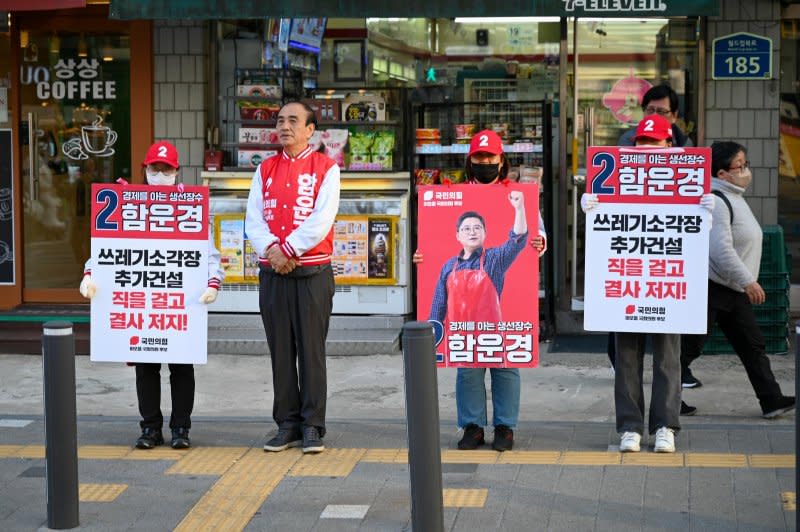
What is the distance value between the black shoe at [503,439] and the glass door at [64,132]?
218 inches

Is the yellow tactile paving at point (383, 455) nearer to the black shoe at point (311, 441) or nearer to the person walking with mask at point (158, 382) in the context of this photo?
the black shoe at point (311, 441)

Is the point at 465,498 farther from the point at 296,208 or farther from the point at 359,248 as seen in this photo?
the point at 359,248

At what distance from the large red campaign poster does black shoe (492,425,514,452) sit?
382mm

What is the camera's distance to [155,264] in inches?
301

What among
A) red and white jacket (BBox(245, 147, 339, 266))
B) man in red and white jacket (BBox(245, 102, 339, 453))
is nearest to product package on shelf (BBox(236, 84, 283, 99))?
man in red and white jacket (BBox(245, 102, 339, 453))

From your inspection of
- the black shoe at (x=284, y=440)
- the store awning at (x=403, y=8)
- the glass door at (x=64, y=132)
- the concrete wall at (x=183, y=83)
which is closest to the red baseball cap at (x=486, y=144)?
the black shoe at (x=284, y=440)

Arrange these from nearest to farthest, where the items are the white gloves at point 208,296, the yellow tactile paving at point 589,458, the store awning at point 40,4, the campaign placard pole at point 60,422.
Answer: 1. the campaign placard pole at point 60,422
2. the yellow tactile paving at point 589,458
3. the white gloves at point 208,296
4. the store awning at point 40,4

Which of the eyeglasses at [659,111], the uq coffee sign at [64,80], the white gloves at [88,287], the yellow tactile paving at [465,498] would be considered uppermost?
the uq coffee sign at [64,80]

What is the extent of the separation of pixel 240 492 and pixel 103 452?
1278 mm

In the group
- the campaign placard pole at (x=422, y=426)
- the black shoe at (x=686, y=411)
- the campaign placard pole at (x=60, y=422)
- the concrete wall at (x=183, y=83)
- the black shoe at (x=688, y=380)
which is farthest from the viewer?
the concrete wall at (x=183, y=83)

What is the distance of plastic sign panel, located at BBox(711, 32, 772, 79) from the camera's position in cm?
1103

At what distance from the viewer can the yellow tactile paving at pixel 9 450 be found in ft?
25.4

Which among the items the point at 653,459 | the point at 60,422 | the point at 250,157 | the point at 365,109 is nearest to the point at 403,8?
the point at 365,109

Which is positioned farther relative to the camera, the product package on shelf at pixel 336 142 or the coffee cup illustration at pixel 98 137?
the coffee cup illustration at pixel 98 137
